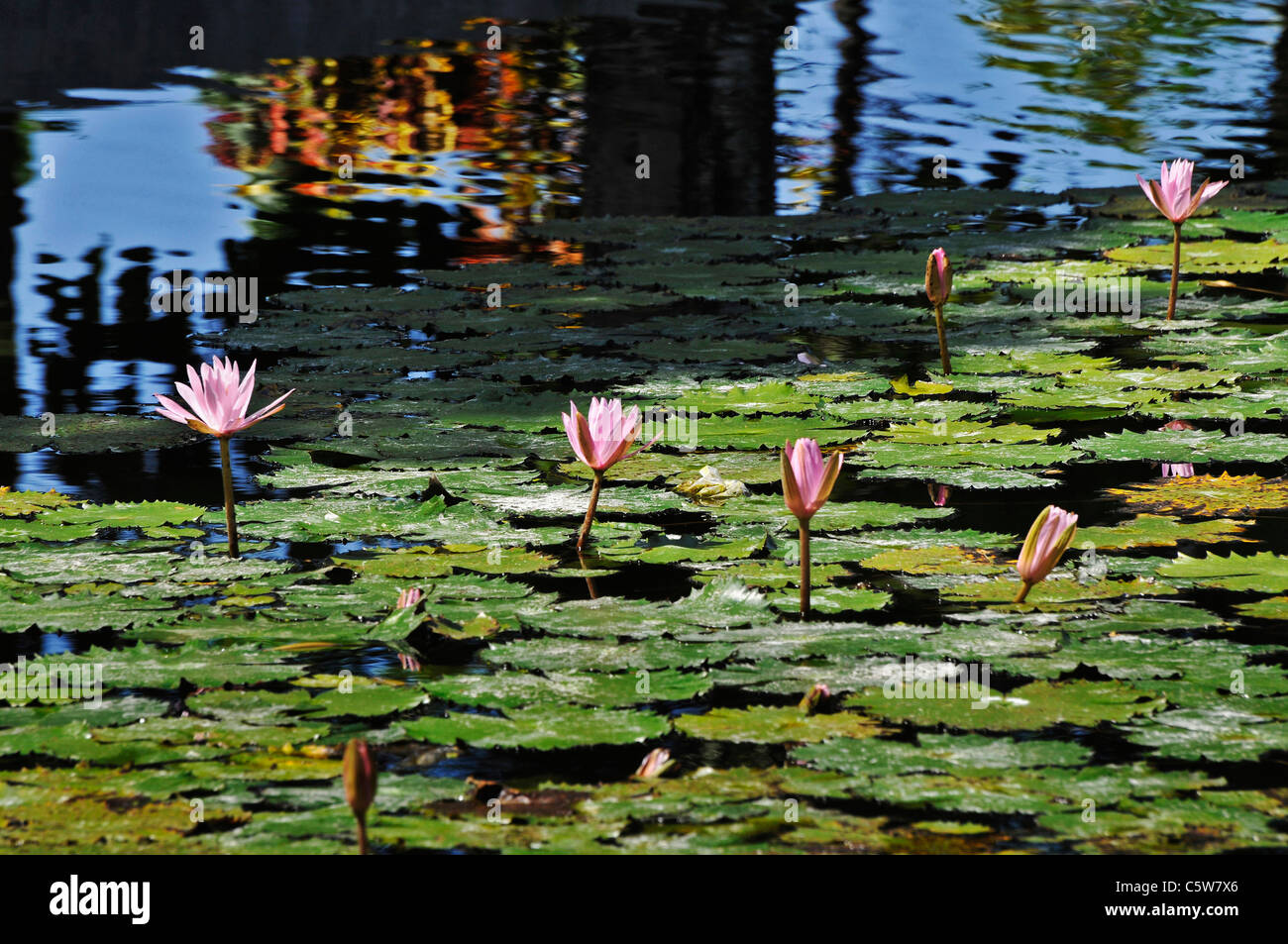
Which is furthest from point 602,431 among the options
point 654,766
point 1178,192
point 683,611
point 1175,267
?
point 1175,267

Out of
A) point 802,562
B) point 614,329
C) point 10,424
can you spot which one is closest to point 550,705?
point 802,562

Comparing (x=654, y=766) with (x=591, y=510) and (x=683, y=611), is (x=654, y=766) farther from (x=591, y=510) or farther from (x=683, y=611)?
(x=591, y=510)

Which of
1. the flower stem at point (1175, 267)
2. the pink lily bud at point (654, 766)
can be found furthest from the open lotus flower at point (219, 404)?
the flower stem at point (1175, 267)

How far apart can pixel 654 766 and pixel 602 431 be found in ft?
2.15

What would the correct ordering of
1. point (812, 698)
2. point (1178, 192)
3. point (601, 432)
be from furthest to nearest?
point (1178, 192), point (601, 432), point (812, 698)

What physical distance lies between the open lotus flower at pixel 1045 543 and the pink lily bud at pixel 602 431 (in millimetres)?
523

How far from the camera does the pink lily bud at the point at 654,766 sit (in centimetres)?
144

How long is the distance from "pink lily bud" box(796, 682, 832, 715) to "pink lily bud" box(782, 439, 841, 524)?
28 cm

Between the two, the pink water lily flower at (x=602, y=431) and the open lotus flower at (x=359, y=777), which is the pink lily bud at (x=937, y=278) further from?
the open lotus flower at (x=359, y=777)

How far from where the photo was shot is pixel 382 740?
60.0 inches

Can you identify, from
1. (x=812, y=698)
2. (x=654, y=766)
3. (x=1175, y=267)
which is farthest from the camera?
(x=1175, y=267)

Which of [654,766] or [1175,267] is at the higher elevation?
[1175,267]

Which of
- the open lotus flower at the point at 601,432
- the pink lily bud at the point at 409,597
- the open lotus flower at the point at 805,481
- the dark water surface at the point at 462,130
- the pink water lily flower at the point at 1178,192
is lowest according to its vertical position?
the pink lily bud at the point at 409,597

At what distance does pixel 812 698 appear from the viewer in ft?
5.13
